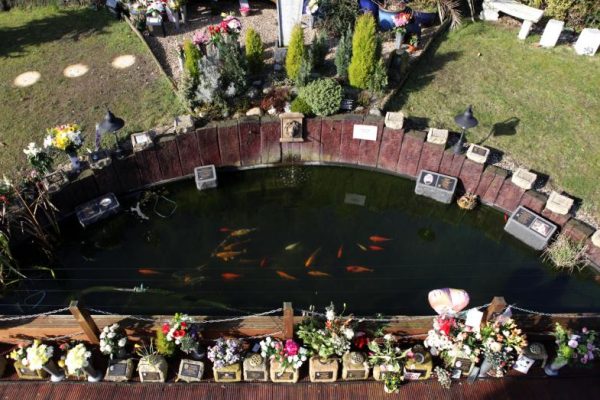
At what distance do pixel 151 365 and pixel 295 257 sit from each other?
3952mm

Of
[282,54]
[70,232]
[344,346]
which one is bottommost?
[70,232]

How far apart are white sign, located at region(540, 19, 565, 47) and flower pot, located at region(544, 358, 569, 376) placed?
38.0ft

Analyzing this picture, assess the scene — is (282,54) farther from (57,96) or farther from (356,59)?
(57,96)

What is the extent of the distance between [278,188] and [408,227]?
3598mm

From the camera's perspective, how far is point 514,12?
16.6m

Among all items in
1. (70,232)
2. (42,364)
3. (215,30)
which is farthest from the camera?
(215,30)

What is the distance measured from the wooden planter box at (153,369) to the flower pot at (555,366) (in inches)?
273

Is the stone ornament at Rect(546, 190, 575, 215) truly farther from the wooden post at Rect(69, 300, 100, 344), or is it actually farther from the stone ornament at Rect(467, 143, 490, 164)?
the wooden post at Rect(69, 300, 100, 344)

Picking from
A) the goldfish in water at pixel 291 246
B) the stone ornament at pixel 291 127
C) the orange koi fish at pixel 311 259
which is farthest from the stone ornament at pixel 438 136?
the goldfish in water at pixel 291 246

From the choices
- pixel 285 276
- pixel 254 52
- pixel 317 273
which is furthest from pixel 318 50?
pixel 285 276

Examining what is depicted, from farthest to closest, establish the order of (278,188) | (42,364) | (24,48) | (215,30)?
(24,48) → (215,30) → (278,188) → (42,364)

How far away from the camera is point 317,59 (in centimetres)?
1495

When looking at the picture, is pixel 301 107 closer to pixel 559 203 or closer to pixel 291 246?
pixel 291 246

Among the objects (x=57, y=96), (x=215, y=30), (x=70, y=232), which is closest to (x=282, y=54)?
(x=215, y=30)
